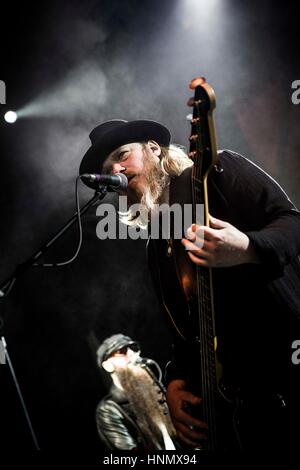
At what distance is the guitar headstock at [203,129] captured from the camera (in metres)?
1.70

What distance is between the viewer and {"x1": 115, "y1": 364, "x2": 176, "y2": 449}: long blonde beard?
4.58 metres

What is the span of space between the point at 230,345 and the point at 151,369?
390 cm

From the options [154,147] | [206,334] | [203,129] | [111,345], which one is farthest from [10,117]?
[206,334]

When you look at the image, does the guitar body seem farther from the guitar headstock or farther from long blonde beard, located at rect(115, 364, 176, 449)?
long blonde beard, located at rect(115, 364, 176, 449)

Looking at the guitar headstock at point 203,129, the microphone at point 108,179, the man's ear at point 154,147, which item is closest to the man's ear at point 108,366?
the man's ear at point 154,147

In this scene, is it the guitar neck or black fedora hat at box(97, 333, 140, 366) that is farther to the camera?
black fedora hat at box(97, 333, 140, 366)

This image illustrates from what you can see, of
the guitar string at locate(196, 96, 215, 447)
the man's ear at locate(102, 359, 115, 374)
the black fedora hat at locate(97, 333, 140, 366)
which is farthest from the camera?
the man's ear at locate(102, 359, 115, 374)

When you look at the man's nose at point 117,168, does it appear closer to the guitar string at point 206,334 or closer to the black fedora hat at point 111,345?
the guitar string at point 206,334

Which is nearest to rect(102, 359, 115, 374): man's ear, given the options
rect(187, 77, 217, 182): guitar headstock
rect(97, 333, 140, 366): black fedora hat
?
rect(97, 333, 140, 366): black fedora hat

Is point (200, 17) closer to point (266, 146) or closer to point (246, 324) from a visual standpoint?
point (266, 146)

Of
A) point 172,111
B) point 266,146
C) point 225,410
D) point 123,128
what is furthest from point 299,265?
point 172,111

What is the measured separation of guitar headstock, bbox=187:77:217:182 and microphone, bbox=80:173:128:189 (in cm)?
50

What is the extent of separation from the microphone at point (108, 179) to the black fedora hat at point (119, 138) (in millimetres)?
513

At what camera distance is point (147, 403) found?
4.92 meters
